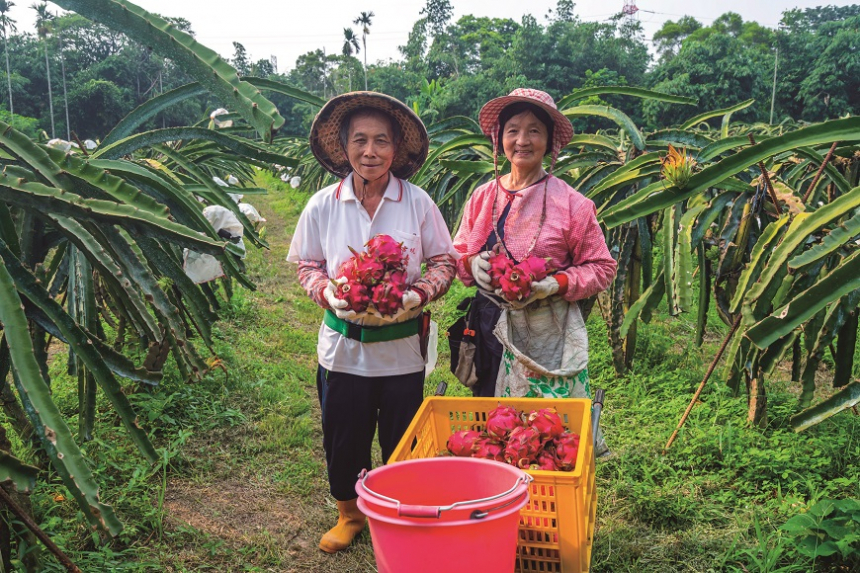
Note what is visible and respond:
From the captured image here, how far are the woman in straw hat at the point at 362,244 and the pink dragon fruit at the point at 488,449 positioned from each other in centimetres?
61

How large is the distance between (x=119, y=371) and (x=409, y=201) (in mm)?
1197

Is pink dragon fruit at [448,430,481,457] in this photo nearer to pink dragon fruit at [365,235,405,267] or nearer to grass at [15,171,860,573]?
pink dragon fruit at [365,235,405,267]

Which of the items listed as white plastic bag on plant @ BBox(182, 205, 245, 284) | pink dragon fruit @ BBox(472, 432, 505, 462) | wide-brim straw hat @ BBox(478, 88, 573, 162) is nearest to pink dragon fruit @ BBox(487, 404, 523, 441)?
pink dragon fruit @ BBox(472, 432, 505, 462)

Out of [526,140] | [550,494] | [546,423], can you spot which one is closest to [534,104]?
[526,140]

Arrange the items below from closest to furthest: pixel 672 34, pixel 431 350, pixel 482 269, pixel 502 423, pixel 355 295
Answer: pixel 502 423, pixel 355 295, pixel 482 269, pixel 431 350, pixel 672 34

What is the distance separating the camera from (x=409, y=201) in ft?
8.10

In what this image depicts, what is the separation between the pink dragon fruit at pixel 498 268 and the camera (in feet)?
7.52

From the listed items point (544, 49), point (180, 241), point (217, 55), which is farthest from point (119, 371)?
point (544, 49)

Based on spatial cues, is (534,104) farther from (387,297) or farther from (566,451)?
(566,451)

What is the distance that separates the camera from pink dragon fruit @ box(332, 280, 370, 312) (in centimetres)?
212

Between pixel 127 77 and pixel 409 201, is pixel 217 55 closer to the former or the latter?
pixel 409 201

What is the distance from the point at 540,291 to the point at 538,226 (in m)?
0.26

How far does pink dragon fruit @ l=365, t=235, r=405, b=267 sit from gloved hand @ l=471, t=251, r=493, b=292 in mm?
307

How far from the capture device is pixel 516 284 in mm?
2250
